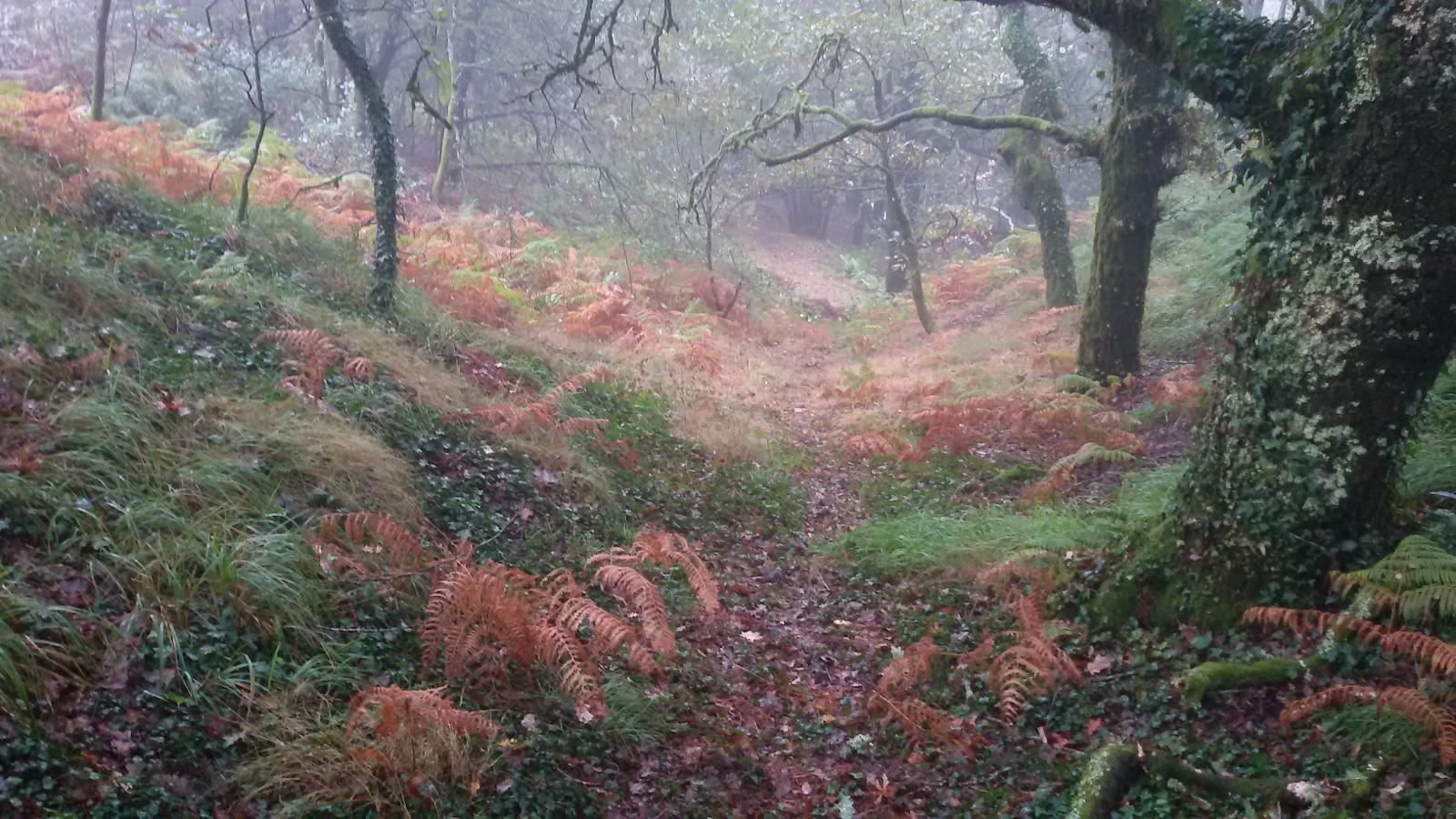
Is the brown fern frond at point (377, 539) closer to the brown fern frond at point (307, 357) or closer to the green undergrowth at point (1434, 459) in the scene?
the brown fern frond at point (307, 357)

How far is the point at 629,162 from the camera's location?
23.7 metres

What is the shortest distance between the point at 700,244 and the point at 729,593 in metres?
17.5

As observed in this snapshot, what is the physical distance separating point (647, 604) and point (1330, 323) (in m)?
3.73

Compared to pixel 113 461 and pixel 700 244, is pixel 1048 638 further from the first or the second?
pixel 700 244

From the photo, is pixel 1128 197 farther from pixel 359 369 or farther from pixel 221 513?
pixel 221 513

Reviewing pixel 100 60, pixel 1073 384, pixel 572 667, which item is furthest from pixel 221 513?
pixel 100 60

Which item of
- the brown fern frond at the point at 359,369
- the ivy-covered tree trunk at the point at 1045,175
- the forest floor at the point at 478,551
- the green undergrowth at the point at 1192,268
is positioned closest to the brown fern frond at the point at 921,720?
the forest floor at the point at 478,551

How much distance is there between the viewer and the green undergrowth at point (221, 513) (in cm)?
355

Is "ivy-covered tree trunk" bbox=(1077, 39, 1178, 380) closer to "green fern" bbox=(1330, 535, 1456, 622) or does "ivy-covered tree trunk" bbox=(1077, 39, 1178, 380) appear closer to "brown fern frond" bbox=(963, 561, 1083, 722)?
"brown fern frond" bbox=(963, 561, 1083, 722)

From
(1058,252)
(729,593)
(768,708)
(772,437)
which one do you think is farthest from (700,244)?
(768,708)

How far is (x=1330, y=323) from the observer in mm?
4410

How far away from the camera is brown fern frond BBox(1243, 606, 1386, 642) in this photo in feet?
13.4

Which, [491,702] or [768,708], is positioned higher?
[491,702]

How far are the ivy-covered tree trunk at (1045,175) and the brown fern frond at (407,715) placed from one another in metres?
13.5
